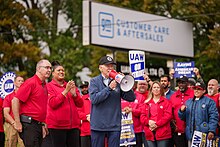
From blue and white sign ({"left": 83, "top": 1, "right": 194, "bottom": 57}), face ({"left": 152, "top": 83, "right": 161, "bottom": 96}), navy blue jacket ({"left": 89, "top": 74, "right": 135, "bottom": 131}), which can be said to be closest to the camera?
navy blue jacket ({"left": 89, "top": 74, "right": 135, "bottom": 131})

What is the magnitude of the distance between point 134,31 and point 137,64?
12193 mm

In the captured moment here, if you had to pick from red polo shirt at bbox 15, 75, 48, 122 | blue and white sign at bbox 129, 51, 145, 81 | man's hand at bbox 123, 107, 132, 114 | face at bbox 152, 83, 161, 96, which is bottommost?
man's hand at bbox 123, 107, 132, 114

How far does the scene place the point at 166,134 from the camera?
1201 cm

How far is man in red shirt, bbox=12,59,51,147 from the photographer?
9500mm

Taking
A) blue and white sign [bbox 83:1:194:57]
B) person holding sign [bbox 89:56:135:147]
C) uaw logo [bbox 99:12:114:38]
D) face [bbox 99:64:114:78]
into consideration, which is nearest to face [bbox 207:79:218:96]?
person holding sign [bbox 89:56:135:147]

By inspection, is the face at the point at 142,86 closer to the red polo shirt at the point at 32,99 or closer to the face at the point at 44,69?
the face at the point at 44,69

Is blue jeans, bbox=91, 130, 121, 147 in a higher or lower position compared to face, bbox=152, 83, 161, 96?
lower

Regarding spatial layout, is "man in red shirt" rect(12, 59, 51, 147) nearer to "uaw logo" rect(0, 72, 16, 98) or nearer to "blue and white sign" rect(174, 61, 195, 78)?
"uaw logo" rect(0, 72, 16, 98)

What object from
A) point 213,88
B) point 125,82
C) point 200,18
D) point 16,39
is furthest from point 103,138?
point 16,39

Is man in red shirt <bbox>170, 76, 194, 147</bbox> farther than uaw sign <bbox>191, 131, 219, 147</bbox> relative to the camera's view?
Yes

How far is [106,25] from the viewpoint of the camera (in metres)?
23.0

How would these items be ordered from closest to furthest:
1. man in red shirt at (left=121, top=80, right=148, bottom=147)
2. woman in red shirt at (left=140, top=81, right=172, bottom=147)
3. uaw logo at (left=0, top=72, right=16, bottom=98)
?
woman in red shirt at (left=140, top=81, right=172, bottom=147) → man in red shirt at (left=121, top=80, right=148, bottom=147) → uaw logo at (left=0, top=72, right=16, bottom=98)

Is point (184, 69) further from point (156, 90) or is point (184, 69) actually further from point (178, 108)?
point (156, 90)

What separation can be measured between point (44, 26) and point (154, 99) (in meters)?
28.0
